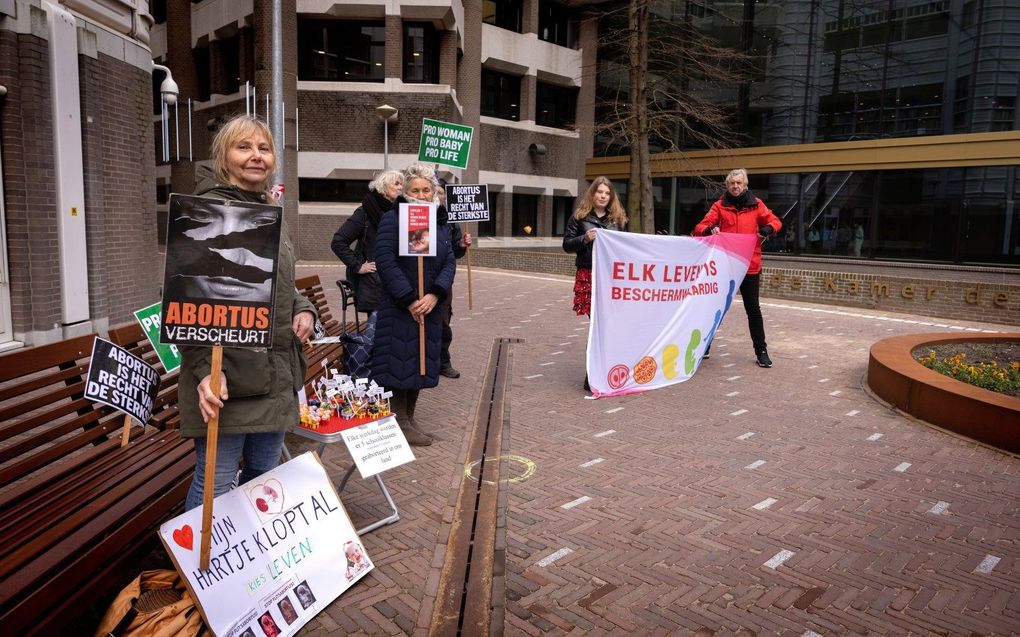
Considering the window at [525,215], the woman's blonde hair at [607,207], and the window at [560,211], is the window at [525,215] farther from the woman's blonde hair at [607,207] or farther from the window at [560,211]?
the woman's blonde hair at [607,207]

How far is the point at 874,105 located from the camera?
27172 millimetres

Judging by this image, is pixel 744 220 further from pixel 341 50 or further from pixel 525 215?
pixel 525 215

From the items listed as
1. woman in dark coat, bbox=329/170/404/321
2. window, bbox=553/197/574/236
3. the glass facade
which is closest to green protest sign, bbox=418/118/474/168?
woman in dark coat, bbox=329/170/404/321

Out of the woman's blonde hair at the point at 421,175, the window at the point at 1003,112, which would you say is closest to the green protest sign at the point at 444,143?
the woman's blonde hair at the point at 421,175

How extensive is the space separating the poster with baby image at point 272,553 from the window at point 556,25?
32258mm

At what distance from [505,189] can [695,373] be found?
23224 millimetres

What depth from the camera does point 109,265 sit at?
9.33 meters

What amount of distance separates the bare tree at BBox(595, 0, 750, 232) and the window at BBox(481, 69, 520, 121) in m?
4.05

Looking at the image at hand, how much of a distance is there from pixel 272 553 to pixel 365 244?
14.5 feet

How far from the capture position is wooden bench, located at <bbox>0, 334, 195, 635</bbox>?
2.38 m

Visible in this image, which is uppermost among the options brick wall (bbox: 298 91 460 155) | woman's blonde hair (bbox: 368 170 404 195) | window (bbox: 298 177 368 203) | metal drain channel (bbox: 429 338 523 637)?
brick wall (bbox: 298 91 460 155)

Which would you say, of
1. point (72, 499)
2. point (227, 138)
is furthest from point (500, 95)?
point (72, 499)

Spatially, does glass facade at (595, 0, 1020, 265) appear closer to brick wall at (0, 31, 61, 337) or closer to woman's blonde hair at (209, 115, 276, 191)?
brick wall at (0, 31, 61, 337)

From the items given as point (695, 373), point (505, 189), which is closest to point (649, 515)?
point (695, 373)
